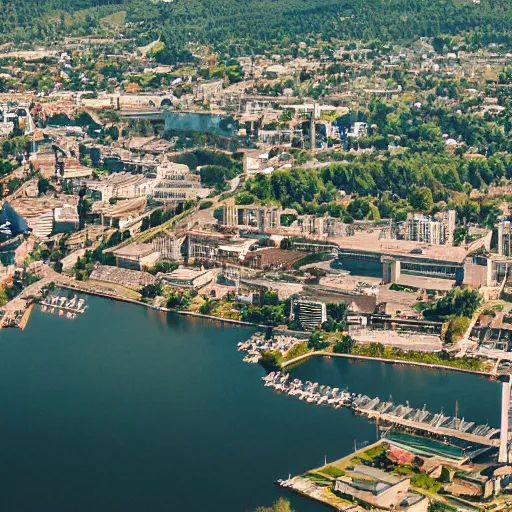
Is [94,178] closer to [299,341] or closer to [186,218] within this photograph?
[186,218]

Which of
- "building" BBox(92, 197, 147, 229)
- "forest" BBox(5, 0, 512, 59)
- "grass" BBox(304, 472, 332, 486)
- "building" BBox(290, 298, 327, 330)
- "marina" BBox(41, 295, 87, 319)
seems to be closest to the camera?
"grass" BBox(304, 472, 332, 486)

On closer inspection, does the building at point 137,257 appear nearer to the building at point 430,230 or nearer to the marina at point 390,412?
the building at point 430,230

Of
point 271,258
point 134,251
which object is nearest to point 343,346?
point 271,258

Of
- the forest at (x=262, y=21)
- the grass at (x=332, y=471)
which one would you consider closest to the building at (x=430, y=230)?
the grass at (x=332, y=471)

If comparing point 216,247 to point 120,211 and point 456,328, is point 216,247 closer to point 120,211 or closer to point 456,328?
point 120,211

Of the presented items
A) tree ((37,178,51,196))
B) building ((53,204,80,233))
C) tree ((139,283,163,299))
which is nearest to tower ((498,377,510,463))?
tree ((139,283,163,299))

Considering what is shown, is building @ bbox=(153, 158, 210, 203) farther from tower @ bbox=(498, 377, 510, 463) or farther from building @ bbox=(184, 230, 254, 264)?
tower @ bbox=(498, 377, 510, 463)

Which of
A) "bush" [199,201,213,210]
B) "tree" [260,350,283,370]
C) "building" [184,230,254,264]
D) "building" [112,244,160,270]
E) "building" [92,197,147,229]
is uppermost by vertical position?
"bush" [199,201,213,210]
